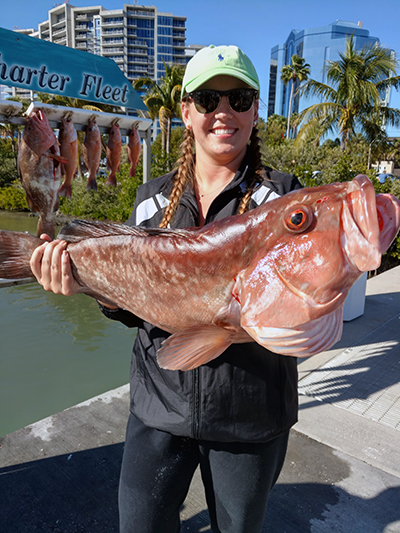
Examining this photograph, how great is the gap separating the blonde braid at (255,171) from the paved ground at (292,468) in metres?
2.19

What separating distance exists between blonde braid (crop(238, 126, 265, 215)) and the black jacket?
1.1 inches

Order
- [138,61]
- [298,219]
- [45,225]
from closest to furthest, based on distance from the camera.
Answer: [298,219]
[45,225]
[138,61]

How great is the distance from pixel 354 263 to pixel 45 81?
338 cm

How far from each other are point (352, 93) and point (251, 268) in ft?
70.4

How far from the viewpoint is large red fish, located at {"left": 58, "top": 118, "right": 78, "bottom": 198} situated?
3557 mm

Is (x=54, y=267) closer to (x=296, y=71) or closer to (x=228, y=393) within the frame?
(x=228, y=393)

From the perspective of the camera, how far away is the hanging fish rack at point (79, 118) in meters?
3.19

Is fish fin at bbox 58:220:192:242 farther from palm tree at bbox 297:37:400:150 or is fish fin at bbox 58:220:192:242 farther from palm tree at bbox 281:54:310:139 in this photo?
palm tree at bbox 281:54:310:139

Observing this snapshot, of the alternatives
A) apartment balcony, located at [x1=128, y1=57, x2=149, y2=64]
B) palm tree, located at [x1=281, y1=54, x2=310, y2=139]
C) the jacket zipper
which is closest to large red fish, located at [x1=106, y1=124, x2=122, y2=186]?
the jacket zipper

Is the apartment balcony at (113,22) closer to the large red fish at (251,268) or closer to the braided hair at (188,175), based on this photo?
the braided hair at (188,175)

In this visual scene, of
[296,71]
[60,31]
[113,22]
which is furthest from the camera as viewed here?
[60,31]

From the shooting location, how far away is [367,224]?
1020mm

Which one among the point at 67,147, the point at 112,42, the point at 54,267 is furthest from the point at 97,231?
the point at 112,42

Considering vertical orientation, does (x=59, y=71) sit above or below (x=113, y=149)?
above
